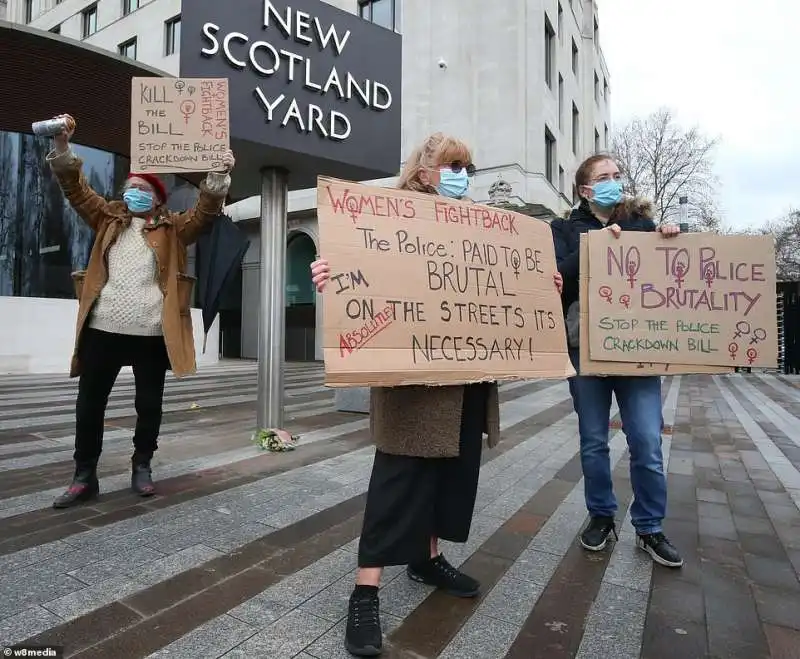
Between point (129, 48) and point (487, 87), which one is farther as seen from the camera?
point (129, 48)

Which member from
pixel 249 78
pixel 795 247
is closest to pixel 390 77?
pixel 249 78

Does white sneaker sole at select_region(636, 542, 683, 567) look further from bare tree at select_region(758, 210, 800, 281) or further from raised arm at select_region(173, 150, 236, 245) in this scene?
bare tree at select_region(758, 210, 800, 281)

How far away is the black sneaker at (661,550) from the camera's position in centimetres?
262

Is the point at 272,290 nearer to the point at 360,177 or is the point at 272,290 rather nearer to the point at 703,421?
the point at 360,177

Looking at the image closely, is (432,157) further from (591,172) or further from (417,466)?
(417,466)

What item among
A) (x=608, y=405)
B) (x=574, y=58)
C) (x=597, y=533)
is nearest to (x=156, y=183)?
(x=608, y=405)

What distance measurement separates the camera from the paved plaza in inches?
77.5

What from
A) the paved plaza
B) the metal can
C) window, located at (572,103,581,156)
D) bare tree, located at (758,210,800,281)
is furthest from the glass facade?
bare tree, located at (758,210,800,281)

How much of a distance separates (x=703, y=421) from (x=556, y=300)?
20.3ft

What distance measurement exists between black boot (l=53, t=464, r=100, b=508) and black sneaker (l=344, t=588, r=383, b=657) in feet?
7.04

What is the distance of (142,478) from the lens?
11.4 feet

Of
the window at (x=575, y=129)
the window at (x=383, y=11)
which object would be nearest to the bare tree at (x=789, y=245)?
the window at (x=575, y=129)

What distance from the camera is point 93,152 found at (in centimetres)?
1434

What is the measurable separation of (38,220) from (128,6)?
16.8 metres
